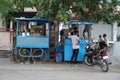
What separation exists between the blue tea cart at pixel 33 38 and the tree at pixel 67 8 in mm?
714

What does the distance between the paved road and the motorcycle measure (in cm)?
25

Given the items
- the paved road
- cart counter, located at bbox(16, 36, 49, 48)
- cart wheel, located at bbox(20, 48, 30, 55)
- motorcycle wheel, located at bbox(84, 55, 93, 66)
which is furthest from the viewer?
cart wheel, located at bbox(20, 48, 30, 55)

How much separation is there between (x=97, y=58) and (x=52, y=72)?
8.63 ft

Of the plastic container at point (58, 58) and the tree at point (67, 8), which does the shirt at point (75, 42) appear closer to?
the tree at point (67, 8)

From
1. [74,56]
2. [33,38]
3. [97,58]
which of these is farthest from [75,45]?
[33,38]

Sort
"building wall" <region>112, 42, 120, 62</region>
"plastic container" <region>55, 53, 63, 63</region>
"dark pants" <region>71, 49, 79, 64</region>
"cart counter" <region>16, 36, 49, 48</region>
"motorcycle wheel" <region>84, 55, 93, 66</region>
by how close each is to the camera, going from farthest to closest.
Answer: "building wall" <region>112, 42, 120, 62</region>, "plastic container" <region>55, 53, 63, 63</region>, "cart counter" <region>16, 36, 49, 48</region>, "motorcycle wheel" <region>84, 55, 93, 66</region>, "dark pants" <region>71, 49, 79, 64</region>

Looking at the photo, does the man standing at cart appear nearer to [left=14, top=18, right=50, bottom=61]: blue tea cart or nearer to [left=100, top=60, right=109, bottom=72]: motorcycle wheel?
[left=14, top=18, right=50, bottom=61]: blue tea cart

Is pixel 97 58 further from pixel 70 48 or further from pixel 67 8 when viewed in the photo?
pixel 67 8

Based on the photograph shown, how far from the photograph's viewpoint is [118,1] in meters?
19.0

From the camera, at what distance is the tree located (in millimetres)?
17531

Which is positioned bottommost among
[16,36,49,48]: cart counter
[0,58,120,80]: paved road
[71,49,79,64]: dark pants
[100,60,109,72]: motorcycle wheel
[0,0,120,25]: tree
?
[0,58,120,80]: paved road

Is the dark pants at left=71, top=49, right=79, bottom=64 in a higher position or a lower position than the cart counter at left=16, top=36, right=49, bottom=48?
lower

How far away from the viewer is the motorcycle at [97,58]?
16.1 m

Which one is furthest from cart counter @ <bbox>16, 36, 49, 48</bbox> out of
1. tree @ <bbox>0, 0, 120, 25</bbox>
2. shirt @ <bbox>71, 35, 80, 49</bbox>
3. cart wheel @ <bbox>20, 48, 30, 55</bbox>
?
shirt @ <bbox>71, 35, 80, 49</bbox>
